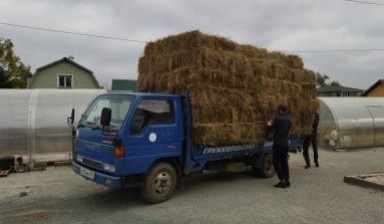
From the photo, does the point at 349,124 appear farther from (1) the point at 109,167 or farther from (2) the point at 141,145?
(1) the point at 109,167

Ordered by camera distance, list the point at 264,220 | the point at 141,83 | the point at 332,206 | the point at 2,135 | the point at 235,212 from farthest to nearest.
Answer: the point at 2,135 < the point at 141,83 < the point at 332,206 < the point at 235,212 < the point at 264,220

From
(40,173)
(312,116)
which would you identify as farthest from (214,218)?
(40,173)

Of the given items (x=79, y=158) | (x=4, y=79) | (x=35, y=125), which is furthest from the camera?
(x=4, y=79)

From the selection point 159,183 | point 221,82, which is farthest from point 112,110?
point 221,82

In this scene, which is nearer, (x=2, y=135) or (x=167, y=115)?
(x=167, y=115)

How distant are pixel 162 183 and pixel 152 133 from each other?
1064 millimetres

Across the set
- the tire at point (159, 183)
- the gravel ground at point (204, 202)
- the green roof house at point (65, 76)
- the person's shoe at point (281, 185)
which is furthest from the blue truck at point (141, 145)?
the green roof house at point (65, 76)

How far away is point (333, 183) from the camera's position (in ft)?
32.7

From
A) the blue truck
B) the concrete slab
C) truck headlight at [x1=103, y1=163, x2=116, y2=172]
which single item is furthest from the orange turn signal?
the concrete slab

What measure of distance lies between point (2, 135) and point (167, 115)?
22.8ft

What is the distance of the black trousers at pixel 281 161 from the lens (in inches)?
373

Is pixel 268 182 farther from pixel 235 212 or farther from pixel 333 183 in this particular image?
pixel 235 212

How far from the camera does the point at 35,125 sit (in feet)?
41.5

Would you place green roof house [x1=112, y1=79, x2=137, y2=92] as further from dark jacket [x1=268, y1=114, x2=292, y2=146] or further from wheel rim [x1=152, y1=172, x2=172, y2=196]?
wheel rim [x1=152, y1=172, x2=172, y2=196]
